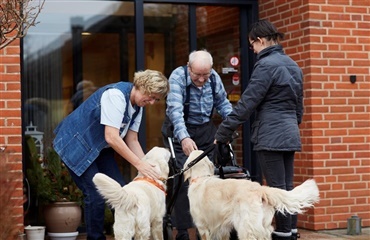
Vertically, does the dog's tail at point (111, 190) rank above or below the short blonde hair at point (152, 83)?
below

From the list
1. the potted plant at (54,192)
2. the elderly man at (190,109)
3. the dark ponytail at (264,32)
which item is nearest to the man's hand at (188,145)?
the elderly man at (190,109)

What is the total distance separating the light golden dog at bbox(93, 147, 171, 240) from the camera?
6.22 meters

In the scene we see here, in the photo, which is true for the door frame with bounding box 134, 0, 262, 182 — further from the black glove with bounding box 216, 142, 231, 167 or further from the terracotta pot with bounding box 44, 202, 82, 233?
the black glove with bounding box 216, 142, 231, 167

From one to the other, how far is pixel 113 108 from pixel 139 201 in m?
0.84

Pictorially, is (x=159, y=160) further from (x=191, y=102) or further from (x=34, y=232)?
(x=34, y=232)

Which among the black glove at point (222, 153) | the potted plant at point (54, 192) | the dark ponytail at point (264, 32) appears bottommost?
the potted plant at point (54, 192)

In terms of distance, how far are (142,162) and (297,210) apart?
140 cm

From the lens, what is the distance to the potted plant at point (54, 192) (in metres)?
8.75

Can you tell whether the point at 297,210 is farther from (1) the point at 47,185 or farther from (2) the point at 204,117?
(1) the point at 47,185

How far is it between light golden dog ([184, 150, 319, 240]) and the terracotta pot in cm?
221

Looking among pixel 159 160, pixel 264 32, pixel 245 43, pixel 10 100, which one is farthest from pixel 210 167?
pixel 245 43

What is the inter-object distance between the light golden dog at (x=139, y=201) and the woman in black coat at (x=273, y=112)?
0.65m

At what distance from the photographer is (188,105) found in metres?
7.85

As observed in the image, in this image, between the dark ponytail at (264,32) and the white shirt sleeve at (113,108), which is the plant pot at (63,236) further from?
the dark ponytail at (264,32)
